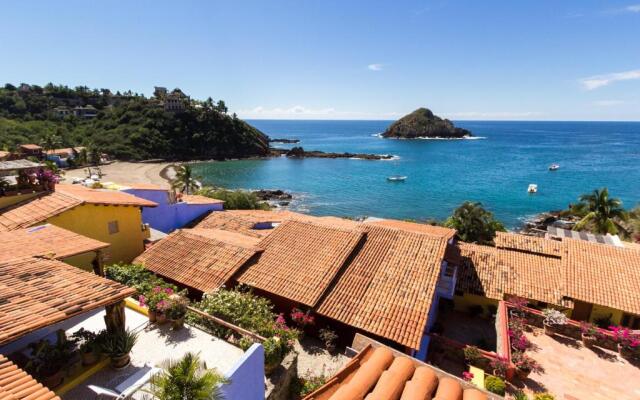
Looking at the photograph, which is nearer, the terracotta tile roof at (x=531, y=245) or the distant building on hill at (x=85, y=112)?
the terracotta tile roof at (x=531, y=245)

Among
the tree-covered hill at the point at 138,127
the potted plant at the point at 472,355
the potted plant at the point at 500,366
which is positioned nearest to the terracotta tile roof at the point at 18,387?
the potted plant at the point at 472,355

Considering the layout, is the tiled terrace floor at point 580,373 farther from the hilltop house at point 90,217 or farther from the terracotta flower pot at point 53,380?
the hilltop house at point 90,217

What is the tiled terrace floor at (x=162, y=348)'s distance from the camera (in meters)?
8.55

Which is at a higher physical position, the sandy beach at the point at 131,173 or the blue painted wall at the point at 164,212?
the blue painted wall at the point at 164,212

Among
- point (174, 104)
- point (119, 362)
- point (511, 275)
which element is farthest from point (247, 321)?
point (174, 104)

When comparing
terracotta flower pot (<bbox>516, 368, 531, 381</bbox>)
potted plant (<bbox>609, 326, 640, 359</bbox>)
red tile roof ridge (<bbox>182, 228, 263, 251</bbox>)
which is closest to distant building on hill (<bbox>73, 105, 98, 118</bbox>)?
red tile roof ridge (<bbox>182, 228, 263, 251</bbox>)

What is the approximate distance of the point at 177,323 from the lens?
1093cm

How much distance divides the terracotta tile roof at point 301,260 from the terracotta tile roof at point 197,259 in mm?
897

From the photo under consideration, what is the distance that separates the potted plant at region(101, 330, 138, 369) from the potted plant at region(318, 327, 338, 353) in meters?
7.46

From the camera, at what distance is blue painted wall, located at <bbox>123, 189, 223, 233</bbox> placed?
26656mm

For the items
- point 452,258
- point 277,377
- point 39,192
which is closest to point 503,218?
point 452,258

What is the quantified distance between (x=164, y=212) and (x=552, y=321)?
2766cm

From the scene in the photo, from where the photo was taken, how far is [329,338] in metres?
13.6

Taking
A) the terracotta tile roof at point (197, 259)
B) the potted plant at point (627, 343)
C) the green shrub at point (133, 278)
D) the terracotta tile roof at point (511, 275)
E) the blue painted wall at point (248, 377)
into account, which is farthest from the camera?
the terracotta tile roof at point (511, 275)
